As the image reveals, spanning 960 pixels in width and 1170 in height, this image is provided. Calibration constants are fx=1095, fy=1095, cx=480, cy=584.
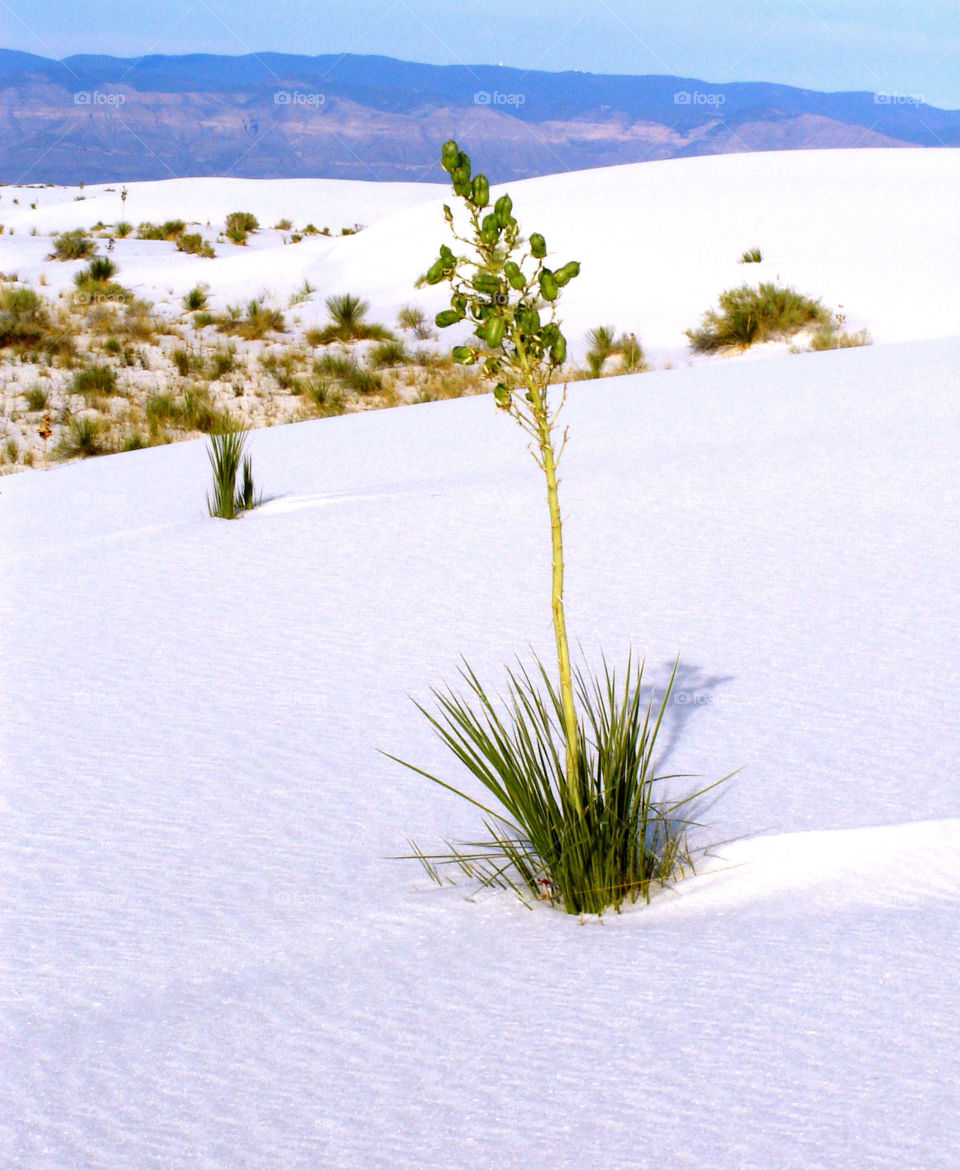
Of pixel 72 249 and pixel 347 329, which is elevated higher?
pixel 72 249

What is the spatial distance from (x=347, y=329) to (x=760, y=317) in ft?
17.7

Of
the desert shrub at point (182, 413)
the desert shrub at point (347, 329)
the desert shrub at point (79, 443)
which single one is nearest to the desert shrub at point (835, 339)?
the desert shrub at point (347, 329)

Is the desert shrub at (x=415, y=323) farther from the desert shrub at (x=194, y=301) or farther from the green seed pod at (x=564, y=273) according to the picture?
the green seed pod at (x=564, y=273)

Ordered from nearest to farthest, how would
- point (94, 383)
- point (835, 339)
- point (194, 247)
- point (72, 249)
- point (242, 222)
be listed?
point (835, 339) → point (94, 383) → point (72, 249) → point (194, 247) → point (242, 222)

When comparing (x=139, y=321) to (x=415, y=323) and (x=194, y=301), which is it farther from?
(x=415, y=323)

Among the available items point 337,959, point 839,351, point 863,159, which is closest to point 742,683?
point 337,959

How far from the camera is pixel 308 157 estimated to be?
179m

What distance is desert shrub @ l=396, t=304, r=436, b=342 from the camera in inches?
576

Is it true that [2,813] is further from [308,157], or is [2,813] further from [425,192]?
[308,157]

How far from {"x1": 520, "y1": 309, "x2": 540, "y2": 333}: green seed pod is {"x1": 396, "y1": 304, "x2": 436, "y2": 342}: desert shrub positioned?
1324 cm

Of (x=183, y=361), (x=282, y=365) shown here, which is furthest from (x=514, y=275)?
(x=183, y=361)

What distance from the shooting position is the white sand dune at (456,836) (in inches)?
50.6

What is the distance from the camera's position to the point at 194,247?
76.5ft

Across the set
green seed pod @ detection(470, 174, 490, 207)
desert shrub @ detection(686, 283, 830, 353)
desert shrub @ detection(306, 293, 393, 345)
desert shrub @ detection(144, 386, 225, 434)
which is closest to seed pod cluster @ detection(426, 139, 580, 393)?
green seed pod @ detection(470, 174, 490, 207)
